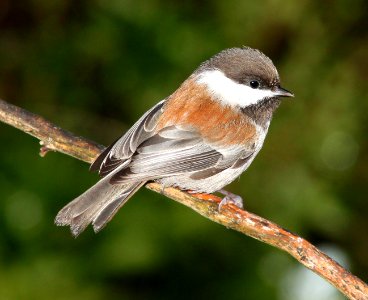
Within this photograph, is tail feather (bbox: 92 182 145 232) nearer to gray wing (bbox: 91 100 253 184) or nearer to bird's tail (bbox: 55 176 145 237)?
bird's tail (bbox: 55 176 145 237)

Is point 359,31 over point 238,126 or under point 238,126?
over

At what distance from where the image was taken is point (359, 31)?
5.80 m

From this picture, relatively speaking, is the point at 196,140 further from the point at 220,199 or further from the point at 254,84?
the point at 254,84

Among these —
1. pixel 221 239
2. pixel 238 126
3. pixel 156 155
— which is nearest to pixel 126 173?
pixel 156 155

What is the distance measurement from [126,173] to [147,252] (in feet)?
3.07

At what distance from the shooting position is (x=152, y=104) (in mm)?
5406

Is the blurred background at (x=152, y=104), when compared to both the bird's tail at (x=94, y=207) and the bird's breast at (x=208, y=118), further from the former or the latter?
the bird's breast at (x=208, y=118)

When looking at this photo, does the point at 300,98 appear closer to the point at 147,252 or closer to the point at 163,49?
the point at 163,49

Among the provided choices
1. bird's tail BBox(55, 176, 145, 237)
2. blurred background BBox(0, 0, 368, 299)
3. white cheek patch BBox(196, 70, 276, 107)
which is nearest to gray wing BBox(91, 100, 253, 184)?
bird's tail BBox(55, 176, 145, 237)

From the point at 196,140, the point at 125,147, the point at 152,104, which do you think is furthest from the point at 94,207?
the point at 152,104

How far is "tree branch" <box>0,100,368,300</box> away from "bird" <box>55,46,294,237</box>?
4.9 inches

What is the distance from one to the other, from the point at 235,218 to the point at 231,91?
84 centimetres

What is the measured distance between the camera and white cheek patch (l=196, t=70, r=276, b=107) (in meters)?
4.49

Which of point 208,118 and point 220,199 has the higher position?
point 208,118
